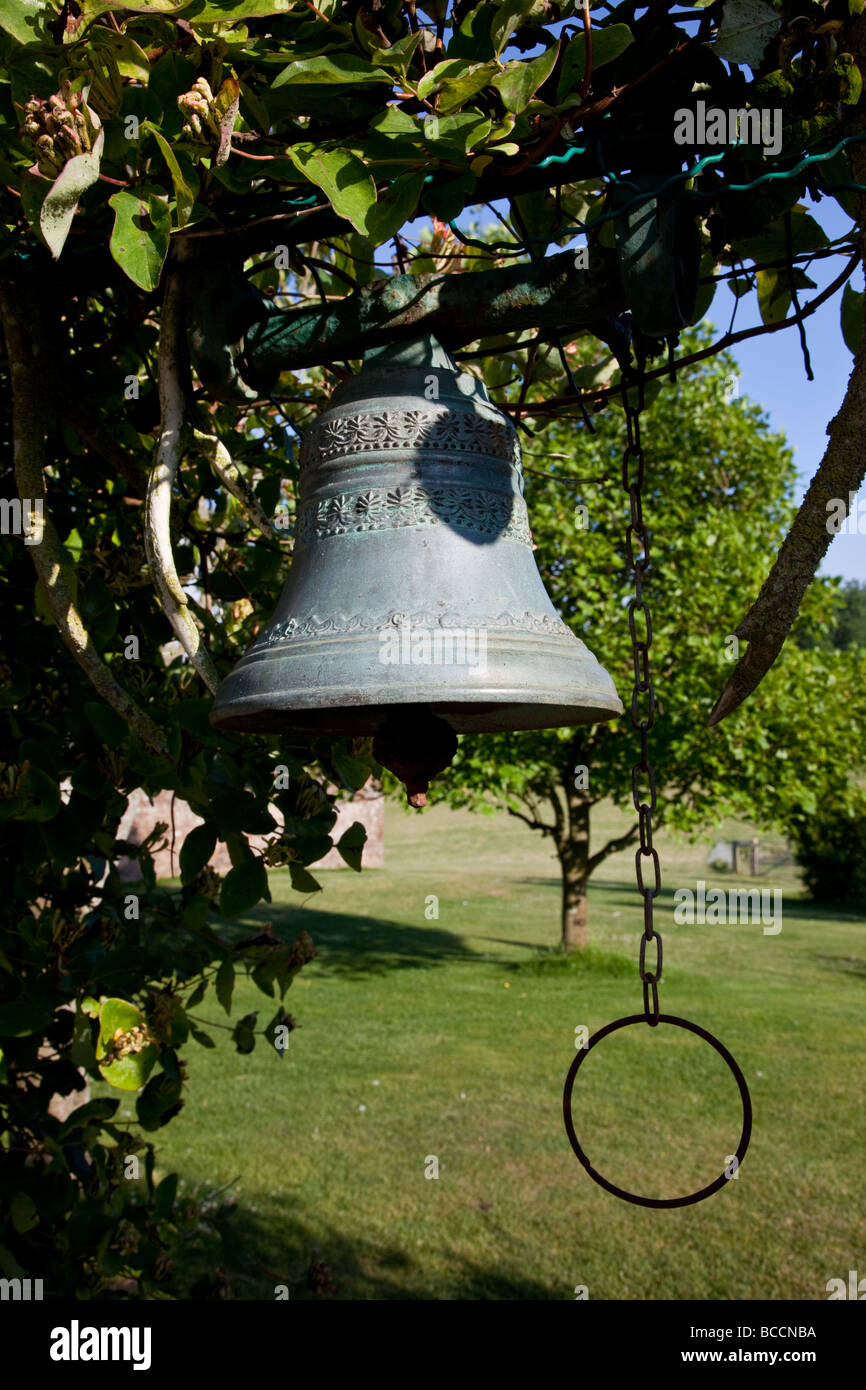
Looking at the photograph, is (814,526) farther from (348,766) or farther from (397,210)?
(348,766)

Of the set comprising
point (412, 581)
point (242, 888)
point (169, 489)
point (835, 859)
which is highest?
point (169, 489)

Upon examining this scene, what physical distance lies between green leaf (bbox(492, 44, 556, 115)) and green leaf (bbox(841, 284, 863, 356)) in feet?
2.21

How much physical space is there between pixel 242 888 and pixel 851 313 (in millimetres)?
1380

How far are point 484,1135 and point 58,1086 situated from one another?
5.10 meters

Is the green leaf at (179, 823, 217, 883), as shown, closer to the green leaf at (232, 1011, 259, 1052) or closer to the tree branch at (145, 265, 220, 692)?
the tree branch at (145, 265, 220, 692)

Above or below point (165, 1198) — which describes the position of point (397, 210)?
above

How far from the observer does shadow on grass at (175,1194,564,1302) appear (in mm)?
5074

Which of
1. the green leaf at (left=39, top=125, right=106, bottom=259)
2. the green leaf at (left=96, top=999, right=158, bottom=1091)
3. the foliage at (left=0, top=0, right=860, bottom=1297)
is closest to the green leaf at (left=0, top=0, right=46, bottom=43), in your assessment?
the foliage at (left=0, top=0, right=860, bottom=1297)

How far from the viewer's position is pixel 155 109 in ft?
4.91

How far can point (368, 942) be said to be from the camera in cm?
1598

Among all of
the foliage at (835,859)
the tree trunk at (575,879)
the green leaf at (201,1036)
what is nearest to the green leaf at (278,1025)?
the green leaf at (201,1036)

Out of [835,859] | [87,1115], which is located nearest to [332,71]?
[87,1115]

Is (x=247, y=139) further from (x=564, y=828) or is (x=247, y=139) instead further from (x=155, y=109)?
(x=564, y=828)


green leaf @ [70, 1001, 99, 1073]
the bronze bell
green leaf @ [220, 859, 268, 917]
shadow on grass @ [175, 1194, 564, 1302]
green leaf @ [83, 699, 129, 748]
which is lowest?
shadow on grass @ [175, 1194, 564, 1302]
